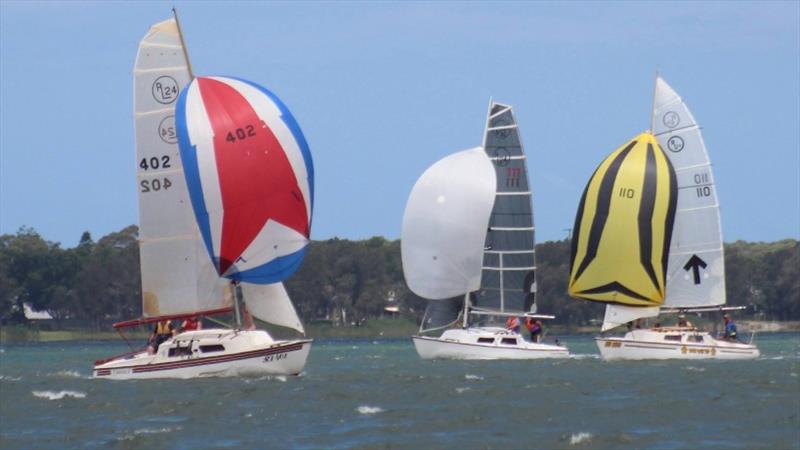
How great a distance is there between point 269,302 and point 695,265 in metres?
18.4

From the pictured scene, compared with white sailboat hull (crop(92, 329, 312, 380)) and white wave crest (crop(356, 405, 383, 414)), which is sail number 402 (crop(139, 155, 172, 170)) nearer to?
white sailboat hull (crop(92, 329, 312, 380))

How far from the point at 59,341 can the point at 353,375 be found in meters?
81.6

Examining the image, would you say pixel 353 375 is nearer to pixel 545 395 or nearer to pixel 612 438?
pixel 545 395

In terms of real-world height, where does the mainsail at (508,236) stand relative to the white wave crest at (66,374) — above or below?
above

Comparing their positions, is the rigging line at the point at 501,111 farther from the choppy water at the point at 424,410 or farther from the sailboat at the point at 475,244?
the choppy water at the point at 424,410

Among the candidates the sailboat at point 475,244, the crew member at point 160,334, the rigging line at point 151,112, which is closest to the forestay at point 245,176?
the rigging line at point 151,112

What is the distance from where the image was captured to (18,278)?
448 ft

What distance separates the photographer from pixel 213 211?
43938mm

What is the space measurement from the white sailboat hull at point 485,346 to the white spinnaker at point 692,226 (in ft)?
15.8

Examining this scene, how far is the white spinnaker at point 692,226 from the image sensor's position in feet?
191

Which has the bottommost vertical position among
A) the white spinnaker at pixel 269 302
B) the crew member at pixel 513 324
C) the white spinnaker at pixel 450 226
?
the crew member at pixel 513 324

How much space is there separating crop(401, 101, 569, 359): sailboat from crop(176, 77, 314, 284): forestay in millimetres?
17560

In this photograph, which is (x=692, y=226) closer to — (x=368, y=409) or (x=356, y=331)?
(x=368, y=409)

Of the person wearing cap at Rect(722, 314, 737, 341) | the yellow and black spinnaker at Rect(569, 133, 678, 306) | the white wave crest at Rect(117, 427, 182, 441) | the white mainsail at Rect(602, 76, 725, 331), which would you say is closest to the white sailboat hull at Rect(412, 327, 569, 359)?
the white mainsail at Rect(602, 76, 725, 331)
